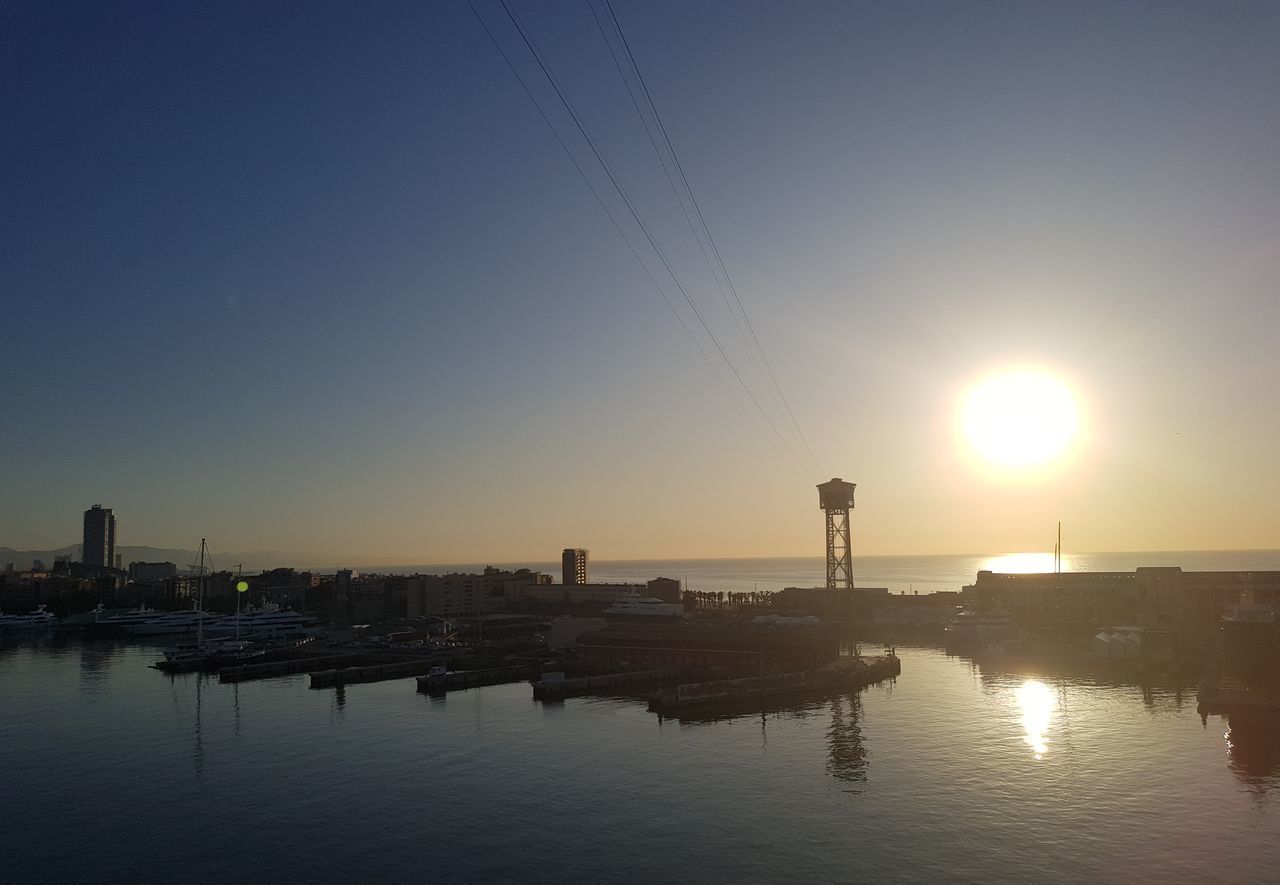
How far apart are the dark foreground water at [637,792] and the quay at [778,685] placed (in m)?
3.44

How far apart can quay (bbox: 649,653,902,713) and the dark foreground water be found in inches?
135

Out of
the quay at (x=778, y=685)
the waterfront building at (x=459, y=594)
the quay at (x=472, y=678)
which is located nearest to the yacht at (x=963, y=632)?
the quay at (x=778, y=685)

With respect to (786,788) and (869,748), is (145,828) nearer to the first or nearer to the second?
(786,788)

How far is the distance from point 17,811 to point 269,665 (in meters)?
50.5

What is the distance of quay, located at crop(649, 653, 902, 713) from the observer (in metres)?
64.8

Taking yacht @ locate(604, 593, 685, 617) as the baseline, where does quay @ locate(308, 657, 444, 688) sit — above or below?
below

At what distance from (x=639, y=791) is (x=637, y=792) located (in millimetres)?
217

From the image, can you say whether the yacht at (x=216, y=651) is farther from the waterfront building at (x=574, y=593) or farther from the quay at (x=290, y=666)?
the waterfront building at (x=574, y=593)

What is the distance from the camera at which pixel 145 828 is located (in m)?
38.8

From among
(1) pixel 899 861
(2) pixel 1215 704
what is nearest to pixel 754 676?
(2) pixel 1215 704

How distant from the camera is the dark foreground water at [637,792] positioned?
33.7 meters

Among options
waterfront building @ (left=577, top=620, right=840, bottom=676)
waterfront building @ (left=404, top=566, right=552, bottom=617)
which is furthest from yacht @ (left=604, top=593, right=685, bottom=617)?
waterfront building @ (left=404, top=566, right=552, bottom=617)

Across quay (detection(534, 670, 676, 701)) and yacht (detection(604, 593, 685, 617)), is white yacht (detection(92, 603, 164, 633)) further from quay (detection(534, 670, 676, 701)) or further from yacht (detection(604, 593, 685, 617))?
quay (detection(534, 670, 676, 701))

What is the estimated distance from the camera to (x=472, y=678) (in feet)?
263
